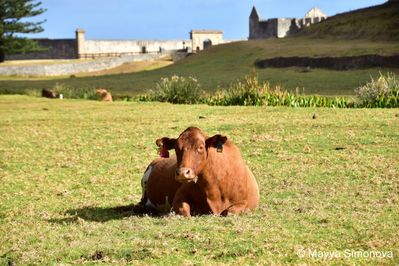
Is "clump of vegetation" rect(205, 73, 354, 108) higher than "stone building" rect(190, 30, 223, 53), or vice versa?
"stone building" rect(190, 30, 223, 53)

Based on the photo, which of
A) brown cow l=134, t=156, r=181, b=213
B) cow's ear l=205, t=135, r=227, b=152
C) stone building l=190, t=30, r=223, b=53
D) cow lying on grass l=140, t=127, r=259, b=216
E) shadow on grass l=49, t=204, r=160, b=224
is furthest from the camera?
stone building l=190, t=30, r=223, b=53

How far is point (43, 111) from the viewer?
20297 mm

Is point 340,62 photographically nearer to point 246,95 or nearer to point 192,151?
point 246,95

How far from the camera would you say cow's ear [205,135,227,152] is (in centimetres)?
691

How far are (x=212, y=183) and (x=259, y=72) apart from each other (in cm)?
3166

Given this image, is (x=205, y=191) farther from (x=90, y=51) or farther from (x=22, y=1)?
(x=90, y=51)

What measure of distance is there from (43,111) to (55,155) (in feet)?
27.4

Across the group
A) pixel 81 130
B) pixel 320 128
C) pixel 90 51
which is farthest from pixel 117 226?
pixel 90 51

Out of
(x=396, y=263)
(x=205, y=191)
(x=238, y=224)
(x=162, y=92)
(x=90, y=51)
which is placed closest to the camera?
(x=396, y=263)

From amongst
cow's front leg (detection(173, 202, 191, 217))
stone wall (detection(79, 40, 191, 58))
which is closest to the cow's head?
cow's front leg (detection(173, 202, 191, 217))

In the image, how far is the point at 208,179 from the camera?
7031 millimetres

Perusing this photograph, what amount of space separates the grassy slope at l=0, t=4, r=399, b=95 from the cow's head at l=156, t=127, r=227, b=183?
19.3m

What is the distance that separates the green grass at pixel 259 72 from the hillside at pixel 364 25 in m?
1.19

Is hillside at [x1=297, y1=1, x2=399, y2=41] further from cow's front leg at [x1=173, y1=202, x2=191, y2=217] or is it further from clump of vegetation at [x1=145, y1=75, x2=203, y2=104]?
cow's front leg at [x1=173, y1=202, x2=191, y2=217]
